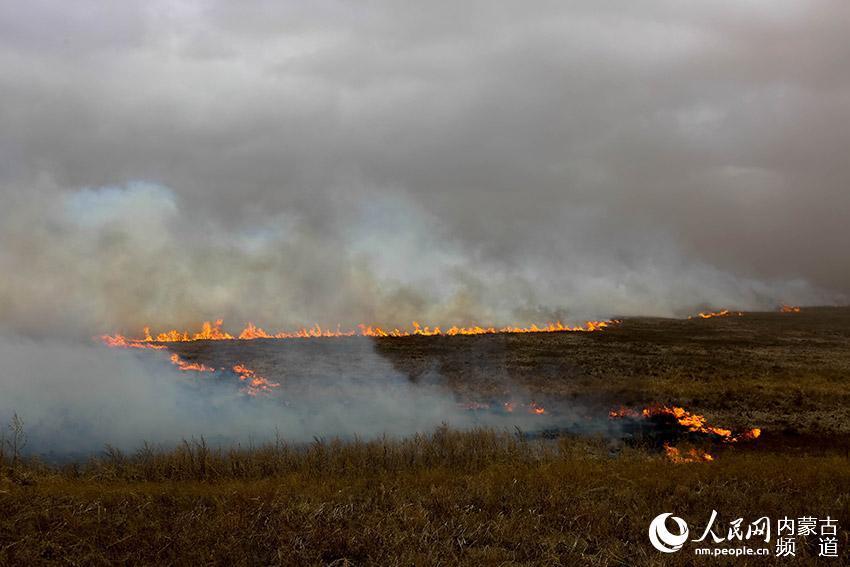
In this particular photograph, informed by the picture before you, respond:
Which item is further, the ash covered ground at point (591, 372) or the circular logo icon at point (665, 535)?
the ash covered ground at point (591, 372)

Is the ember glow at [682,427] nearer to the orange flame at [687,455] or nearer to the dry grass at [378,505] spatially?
the orange flame at [687,455]

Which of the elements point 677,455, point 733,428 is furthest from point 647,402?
point 677,455

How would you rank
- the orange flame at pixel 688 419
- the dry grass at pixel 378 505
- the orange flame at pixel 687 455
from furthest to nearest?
1. the orange flame at pixel 688 419
2. the orange flame at pixel 687 455
3. the dry grass at pixel 378 505

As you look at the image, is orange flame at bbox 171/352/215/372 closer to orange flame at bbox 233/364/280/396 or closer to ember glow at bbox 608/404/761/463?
orange flame at bbox 233/364/280/396

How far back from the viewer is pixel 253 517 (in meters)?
10.5

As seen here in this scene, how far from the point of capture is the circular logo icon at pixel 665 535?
9.74 m

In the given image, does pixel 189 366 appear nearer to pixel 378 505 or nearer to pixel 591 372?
pixel 591 372

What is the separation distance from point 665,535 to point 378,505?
5.35 meters

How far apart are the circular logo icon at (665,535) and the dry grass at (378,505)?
0.59ft

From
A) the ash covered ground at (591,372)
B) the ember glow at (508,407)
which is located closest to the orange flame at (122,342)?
the ash covered ground at (591,372)

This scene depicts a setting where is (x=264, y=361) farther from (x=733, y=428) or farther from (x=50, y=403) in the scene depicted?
(x=733, y=428)

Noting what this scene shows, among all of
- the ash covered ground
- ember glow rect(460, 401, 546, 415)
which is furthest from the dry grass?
ember glow rect(460, 401, 546, 415)

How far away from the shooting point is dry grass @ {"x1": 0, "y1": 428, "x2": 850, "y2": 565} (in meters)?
9.12

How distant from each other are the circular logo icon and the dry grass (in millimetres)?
180
